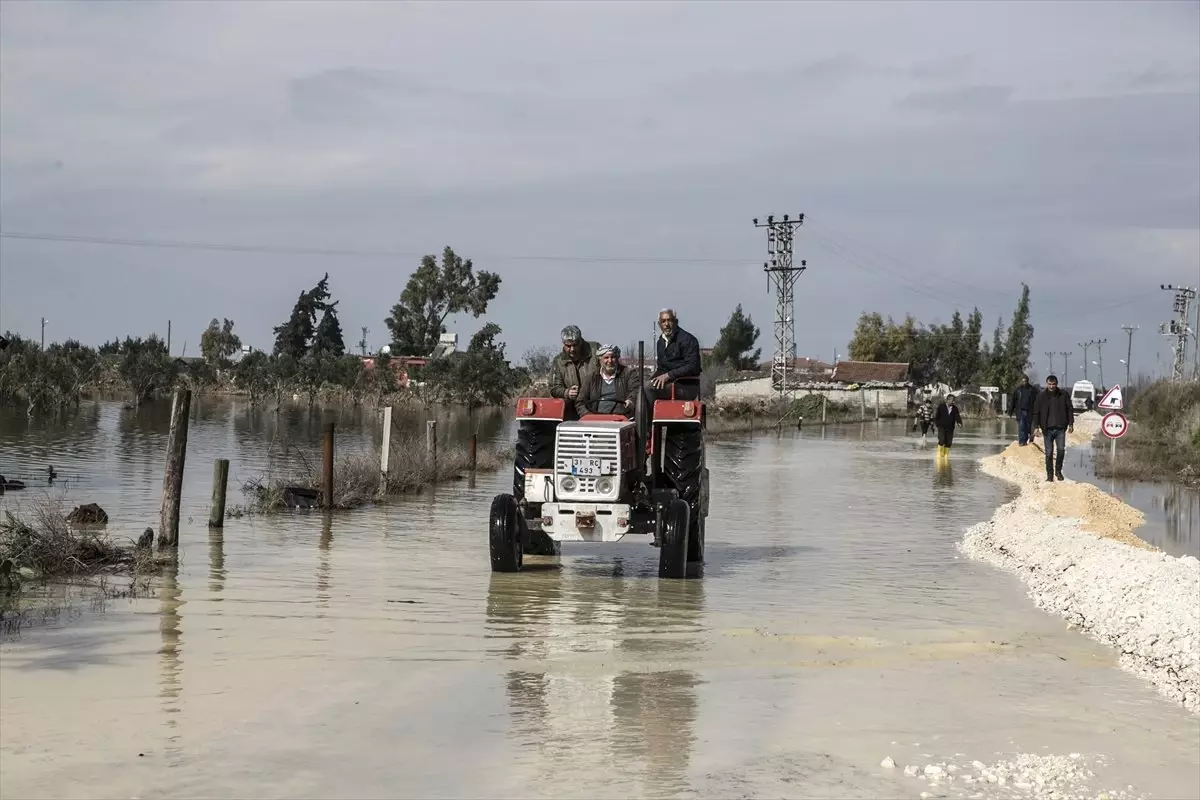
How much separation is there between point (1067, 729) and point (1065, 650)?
2646mm

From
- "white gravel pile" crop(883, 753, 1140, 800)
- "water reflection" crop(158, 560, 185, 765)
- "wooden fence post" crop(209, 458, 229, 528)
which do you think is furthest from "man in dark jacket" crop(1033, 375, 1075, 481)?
"white gravel pile" crop(883, 753, 1140, 800)

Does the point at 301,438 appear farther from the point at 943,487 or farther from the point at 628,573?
the point at 628,573

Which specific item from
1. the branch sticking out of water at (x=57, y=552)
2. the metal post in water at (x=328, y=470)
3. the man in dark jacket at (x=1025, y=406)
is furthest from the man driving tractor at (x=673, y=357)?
the man in dark jacket at (x=1025, y=406)

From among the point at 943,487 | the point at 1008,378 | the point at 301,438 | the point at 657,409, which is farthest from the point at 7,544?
the point at 1008,378

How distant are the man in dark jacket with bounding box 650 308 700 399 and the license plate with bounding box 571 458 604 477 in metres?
1.15

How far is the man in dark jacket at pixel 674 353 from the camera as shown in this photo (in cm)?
1416

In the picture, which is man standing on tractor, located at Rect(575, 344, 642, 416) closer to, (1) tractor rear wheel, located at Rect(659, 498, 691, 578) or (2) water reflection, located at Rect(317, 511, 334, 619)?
(1) tractor rear wheel, located at Rect(659, 498, 691, 578)

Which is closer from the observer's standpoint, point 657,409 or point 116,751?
point 116,751

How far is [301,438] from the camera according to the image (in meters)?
42.8

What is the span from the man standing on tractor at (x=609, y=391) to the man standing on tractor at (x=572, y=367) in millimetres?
68

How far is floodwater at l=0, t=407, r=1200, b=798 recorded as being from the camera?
7.50m

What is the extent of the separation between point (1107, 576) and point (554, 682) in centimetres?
658

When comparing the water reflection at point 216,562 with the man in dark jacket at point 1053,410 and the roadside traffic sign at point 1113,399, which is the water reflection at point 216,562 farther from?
the roadside traffic sign at point 1113,399

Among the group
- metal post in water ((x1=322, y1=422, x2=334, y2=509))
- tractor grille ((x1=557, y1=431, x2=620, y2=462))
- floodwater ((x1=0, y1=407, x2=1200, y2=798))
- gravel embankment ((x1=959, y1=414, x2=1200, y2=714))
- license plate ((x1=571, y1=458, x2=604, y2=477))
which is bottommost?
floodwater ((x1=0, y1=407, x2=1200, y2=798))
